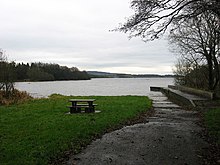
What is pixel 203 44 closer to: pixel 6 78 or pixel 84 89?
pixel 6 78

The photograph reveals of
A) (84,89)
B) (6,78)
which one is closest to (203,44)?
(6,78)

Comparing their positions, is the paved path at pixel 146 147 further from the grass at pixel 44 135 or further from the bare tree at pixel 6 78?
the bare tree at pixel 6 78

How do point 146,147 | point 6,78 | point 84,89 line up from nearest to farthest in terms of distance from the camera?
point 146,147, point 6,78, point 84,89

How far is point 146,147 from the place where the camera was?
7625 millimetres

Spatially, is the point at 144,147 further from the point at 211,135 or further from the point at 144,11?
the point at 144,11

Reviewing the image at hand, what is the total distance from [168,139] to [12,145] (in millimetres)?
4248

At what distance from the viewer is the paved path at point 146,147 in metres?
6.47

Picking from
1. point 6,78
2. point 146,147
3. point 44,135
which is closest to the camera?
point 146,147

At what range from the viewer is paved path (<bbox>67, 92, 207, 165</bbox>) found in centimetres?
647

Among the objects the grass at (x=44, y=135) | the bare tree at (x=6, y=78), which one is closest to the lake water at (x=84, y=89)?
the bare tree at (x=6, y=78)

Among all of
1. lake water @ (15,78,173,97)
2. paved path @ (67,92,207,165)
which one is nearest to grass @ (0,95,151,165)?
paved path @ (67,92,207,165)

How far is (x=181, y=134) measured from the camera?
9336mm

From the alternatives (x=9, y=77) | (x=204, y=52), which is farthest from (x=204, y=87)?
(x=9, y=77)

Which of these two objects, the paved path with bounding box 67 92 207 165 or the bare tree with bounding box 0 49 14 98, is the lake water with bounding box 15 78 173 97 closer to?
the bare tree with bounding box 0 49 14 98
